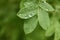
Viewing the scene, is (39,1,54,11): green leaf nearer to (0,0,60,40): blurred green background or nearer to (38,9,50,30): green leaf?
(38,9,50,30): green leaf

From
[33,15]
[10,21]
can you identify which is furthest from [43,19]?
[10,21]

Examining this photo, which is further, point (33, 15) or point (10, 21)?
point (10, 21)

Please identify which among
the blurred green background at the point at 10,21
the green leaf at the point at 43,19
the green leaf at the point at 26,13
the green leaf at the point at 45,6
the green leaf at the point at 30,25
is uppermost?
the green leaf at the point at 45,6

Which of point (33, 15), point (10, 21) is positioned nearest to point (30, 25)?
point (33, 15)

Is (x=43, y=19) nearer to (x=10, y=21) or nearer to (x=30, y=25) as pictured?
(x=30, y=25)

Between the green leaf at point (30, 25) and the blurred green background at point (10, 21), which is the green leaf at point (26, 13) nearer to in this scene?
the green leaf at point (30, 25)

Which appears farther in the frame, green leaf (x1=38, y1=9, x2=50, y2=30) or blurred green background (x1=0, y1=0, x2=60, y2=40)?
blurred green background (x1=0, y1=0, x2=60, y2=40)

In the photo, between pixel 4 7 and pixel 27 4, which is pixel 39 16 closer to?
pixel 27 4

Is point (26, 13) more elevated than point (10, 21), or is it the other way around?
point (26, 13)

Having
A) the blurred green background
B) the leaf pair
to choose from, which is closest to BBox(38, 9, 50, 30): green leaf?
the leaf pair

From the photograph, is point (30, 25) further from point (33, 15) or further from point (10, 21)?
point (10, 21)

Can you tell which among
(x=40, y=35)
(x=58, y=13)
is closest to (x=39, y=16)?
(x=58, y=13)

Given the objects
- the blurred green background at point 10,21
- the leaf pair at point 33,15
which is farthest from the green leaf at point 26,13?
the blurred green background at point 10,21
